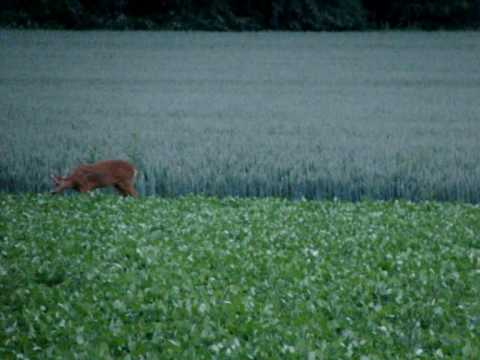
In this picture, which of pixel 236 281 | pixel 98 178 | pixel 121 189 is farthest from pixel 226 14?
pixel 236 281

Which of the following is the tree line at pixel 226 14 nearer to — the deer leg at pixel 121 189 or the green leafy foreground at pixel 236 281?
the deer leg at pixel 121 189

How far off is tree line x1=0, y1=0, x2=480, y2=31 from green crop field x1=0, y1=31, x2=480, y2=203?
3229 millimetres

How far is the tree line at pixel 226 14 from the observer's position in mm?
39625

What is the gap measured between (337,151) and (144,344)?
929 centimetres

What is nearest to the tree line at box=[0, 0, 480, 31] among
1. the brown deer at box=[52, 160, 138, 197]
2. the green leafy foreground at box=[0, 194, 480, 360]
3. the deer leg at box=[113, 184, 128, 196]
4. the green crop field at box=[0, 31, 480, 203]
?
the green crop field at box=[0, 31, 480, 203]

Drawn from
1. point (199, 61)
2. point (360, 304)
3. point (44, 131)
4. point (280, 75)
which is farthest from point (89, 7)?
point (360, 304)

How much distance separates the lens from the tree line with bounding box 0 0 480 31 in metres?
39.6

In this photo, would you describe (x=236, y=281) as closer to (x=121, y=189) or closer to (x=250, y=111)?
(x=121, y=189)

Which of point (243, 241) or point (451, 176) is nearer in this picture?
point (243, 241)

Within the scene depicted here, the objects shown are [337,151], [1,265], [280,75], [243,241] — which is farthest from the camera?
[280,75]

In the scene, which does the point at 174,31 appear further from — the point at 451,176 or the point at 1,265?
the point at 1,265

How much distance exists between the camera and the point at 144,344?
583 centimetres

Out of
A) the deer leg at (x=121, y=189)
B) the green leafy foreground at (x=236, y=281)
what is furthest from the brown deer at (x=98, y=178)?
the green leafy foreground at (x=236, y=281)

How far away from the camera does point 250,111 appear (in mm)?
21047
